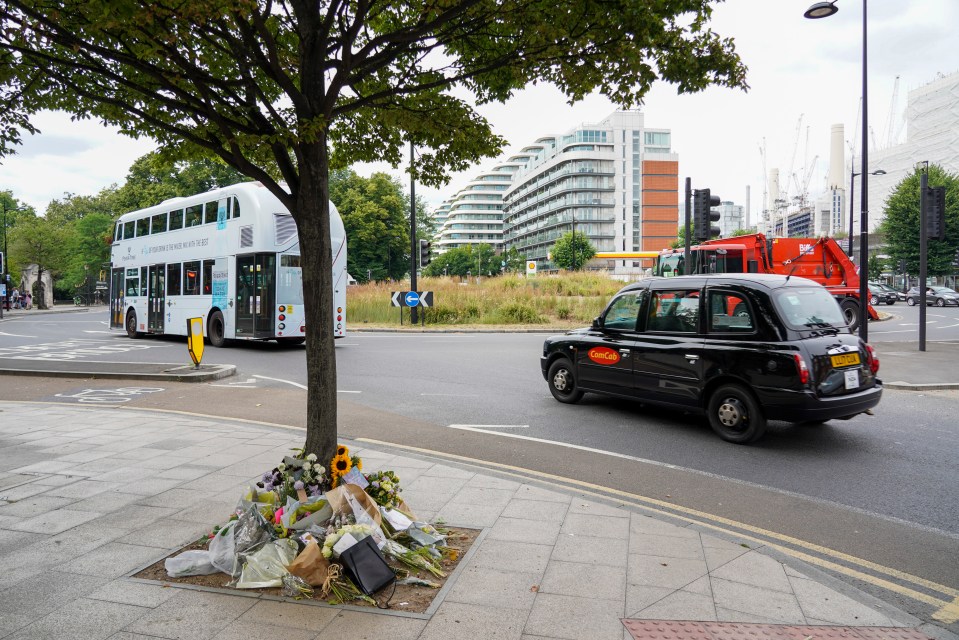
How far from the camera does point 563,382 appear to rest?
9.20 m

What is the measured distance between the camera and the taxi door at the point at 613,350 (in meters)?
8.08

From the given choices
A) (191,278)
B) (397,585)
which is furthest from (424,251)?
(397,585)

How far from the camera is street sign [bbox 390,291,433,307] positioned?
26094 millimetres

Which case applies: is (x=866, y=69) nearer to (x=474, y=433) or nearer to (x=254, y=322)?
(x=474, y=433)

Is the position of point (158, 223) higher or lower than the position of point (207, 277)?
higher

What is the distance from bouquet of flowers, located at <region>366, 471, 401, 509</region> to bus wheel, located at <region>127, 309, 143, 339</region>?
20.6 metres

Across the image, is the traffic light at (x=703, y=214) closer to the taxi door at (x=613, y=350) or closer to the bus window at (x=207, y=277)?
the taxi door at (x=613, y=350)

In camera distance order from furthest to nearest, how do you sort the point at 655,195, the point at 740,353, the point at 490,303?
the point at 655,195
the point at 490,303
the point at 740,353

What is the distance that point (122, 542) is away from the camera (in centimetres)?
398

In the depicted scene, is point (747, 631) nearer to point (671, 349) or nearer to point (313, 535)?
point (313, 535)

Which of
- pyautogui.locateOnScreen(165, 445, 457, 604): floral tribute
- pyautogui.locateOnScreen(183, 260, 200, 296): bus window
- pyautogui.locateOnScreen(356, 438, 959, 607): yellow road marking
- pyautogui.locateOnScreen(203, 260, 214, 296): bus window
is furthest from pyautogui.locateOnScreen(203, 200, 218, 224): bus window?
pyautogui.locateOnScreen(165, 445, 457, 604): floral tribute

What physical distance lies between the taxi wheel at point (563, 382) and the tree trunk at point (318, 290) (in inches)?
211

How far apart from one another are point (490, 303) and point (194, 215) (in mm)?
13481

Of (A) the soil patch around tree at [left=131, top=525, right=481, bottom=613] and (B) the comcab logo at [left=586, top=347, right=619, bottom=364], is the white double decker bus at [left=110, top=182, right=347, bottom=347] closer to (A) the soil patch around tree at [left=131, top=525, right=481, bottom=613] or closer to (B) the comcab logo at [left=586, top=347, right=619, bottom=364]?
(B) the comcab logo at [left=586, top=347, right=619, bottom=364]
